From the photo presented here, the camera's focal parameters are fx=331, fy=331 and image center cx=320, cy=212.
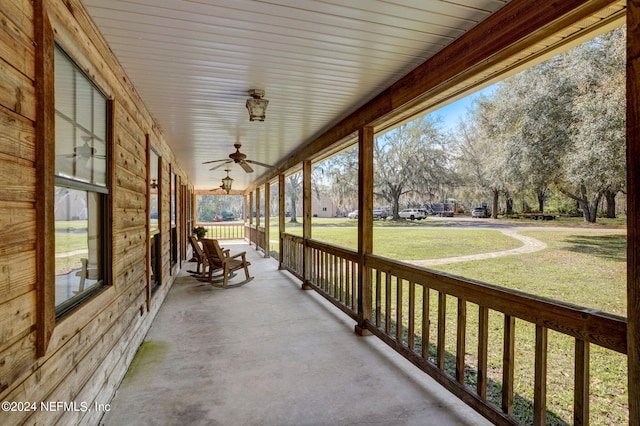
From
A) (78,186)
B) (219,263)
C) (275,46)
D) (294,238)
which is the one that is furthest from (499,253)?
(78,186)

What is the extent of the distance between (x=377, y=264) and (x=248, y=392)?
1.64m

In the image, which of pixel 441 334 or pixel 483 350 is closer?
pixel 483 350

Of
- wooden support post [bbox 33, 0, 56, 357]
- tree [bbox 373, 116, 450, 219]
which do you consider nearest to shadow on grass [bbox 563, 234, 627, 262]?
wooden support post [bbox 33, 0, 56, 357]

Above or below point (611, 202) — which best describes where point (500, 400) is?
below

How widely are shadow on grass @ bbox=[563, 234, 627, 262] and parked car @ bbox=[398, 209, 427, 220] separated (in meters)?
7.12

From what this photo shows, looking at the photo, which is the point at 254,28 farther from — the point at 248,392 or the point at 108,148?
the point at 248,392

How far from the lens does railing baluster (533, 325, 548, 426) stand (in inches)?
66.9

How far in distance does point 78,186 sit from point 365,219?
2.47 meters

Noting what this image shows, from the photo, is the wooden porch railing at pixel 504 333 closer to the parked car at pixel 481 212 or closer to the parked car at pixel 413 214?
the parked car at pixel 481 212

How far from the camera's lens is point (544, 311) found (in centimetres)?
166

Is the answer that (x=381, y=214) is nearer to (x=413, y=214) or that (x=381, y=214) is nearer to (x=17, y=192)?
(x=413, y=214)

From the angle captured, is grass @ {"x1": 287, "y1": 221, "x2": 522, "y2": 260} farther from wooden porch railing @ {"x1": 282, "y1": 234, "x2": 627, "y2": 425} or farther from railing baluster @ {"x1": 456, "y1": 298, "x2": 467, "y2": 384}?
railing baluster @ {"x1": 456, "y1": 298, "x2": 467, "y2": 384}

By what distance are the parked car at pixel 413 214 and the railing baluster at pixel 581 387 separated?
1081cm

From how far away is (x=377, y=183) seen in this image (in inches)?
581
